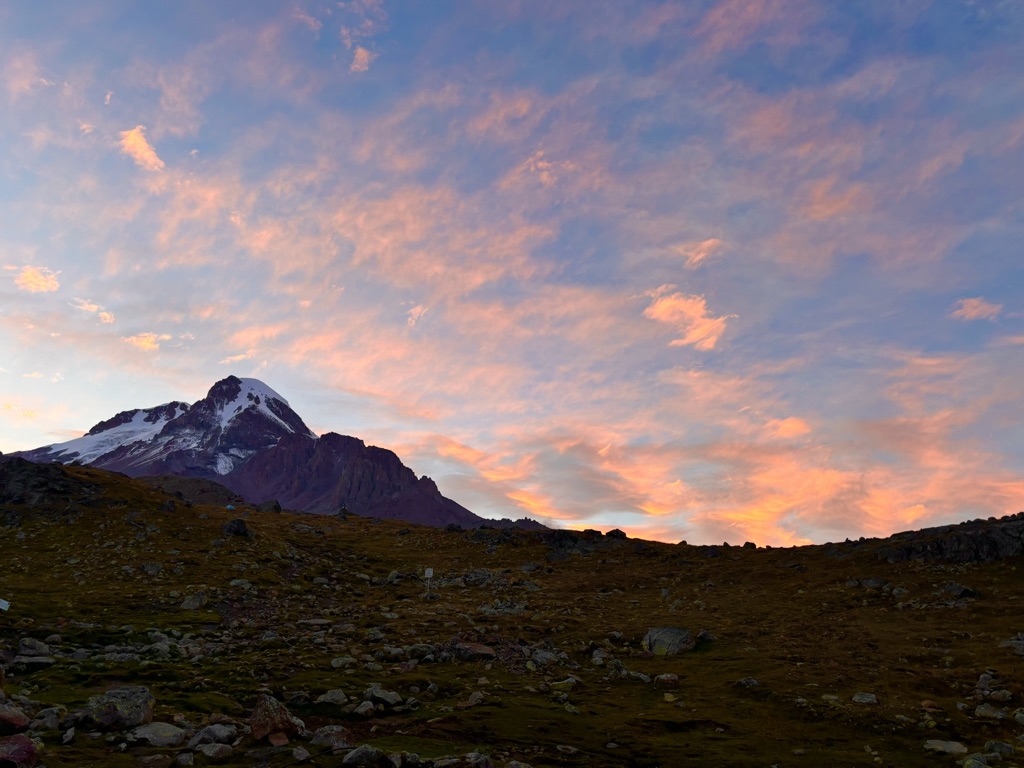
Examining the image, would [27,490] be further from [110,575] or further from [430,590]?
[430,590]

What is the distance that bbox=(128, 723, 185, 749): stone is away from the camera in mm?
17528

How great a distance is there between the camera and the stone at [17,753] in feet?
46.0

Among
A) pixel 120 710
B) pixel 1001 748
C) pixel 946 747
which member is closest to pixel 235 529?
pixel 120 710

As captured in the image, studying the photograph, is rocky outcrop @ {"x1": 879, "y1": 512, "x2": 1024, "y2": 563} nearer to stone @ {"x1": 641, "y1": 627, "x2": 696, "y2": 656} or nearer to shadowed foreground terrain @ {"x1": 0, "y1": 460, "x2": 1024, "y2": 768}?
shadowed foreground terrain @ {"x1": 0, "y1": 460, "x2": 1024, "y2": 768}

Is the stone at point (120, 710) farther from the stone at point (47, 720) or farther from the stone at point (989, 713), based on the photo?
the stone at point (989, 713)

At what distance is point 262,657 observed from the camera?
30844 mm

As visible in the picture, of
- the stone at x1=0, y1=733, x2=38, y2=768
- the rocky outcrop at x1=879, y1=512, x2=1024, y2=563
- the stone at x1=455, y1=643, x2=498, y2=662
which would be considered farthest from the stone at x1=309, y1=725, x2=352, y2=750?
the rocky outcrop at x1=879, y1=512, x2=1024, y2=563

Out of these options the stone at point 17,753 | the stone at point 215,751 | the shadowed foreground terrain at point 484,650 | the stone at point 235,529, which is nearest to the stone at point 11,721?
the shadowed foreground terrain at point 484,650

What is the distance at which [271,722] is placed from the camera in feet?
60.6

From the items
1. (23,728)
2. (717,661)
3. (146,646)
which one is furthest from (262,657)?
(717,661)

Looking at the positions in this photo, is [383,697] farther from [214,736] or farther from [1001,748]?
[1001,748]

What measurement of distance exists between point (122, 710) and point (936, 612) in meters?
49.4

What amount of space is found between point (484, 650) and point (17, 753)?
23.2 meters

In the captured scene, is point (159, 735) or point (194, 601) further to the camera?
point (194, 601)
